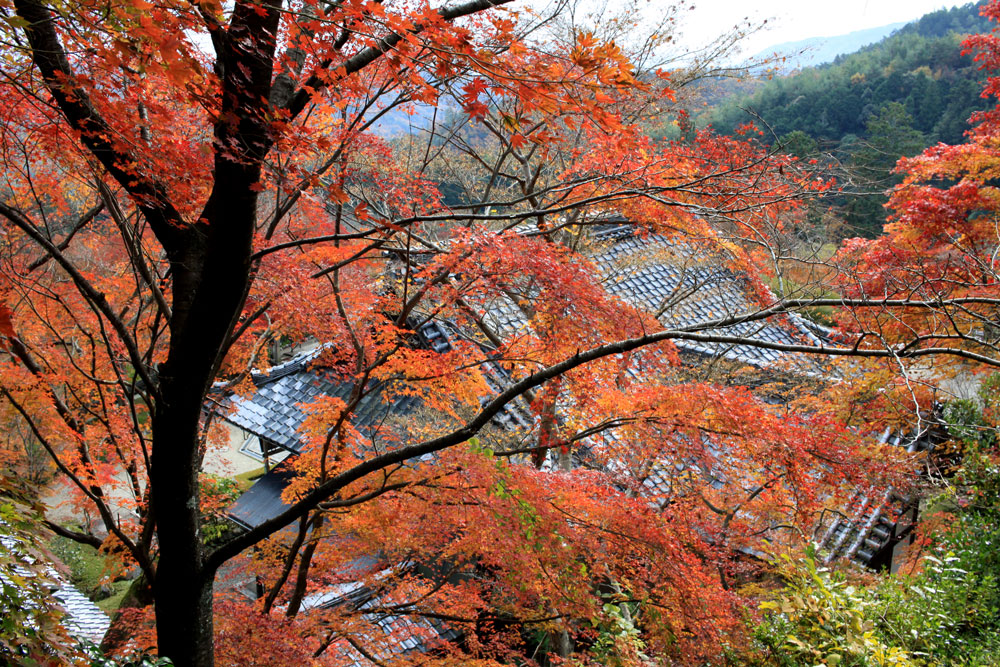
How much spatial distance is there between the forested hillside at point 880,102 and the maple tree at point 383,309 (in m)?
15.0

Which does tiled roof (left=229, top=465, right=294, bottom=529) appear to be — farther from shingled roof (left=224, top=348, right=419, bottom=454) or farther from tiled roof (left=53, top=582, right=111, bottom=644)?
tiled roof (left=53, top=582, right=111, bottom=644)

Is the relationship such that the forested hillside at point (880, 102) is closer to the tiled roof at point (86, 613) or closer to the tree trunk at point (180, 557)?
the tree trunk at point (180, 557)

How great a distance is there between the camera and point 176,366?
3.33m

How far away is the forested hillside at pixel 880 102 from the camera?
20812 mm

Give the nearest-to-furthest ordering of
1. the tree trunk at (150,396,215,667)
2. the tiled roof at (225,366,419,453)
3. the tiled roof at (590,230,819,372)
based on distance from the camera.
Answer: the tree trunk at (150,396,215,667)
the tiled roof at (225,366,419,453)
the tiled roof at (590,230,819,372)

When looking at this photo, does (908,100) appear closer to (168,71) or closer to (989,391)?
(989,391)

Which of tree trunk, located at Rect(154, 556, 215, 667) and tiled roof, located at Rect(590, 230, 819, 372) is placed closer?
tree trunk, located at Rect(154, 556, 215, 667)

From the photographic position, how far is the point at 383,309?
8.33 metres

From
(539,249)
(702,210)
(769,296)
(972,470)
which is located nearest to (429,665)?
(539,249)

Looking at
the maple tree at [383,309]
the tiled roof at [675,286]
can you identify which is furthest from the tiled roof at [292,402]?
the tiled roof at [675,286]

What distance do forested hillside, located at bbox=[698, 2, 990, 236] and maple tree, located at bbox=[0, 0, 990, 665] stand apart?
14997mm

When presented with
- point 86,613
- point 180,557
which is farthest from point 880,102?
point 86,613

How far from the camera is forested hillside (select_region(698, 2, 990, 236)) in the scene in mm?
20812

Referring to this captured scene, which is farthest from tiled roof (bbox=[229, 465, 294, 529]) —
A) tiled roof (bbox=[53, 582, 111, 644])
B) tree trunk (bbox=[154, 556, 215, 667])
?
tree trunk (bbox=[154, 556, 215, 667])
